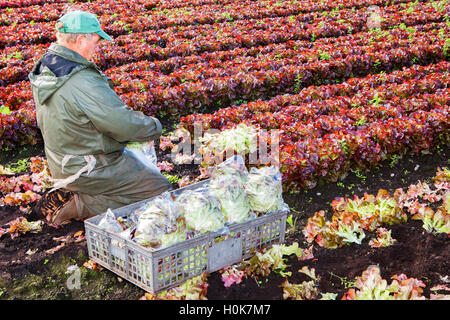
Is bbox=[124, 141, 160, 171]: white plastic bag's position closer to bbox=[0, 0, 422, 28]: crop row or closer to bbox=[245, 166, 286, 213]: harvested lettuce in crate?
bbox=[245, 166, 286, 213]: harvested lettuce in crate

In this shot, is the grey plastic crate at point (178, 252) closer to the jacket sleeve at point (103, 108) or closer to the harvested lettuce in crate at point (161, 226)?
the harvested lettuce in crate at point (161, 226)

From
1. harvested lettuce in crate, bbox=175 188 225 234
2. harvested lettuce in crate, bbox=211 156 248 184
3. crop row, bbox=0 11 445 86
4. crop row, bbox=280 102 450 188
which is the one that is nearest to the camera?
harvested lettuce in crate, bbox=175 188 225 234

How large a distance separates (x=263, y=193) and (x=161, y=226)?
34.5 inches

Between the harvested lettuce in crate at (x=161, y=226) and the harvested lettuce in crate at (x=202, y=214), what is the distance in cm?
7

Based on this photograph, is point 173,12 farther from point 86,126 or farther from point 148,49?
point 86,126

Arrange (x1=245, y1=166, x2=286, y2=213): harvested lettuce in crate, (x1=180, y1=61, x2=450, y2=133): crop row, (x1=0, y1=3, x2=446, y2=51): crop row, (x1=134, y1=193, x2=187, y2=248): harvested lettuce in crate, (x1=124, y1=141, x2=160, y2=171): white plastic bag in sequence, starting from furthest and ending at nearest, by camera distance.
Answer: (x1=0, y1=3, x2=446, y2=51): crop row, (x1=180, y1=61, x2=450, y2=133): crop row, (x1=124, y1=141, x2=160, y2=171): white plastic bag, (x1=245, y1=166, x2=286, y2=213): harvested lettuce in crate, (x1=134, y1=193, x2=187, y2=248): harvested lettuce in crate

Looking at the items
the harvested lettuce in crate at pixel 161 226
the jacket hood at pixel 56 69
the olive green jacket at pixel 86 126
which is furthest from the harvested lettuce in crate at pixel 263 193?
the jacket hood at pixel 56 69

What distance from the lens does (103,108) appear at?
3732mm

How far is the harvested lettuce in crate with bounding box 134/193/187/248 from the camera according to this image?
3.11 metres

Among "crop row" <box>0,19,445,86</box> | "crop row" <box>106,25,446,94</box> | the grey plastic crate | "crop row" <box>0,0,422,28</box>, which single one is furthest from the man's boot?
"crop row" <box>0,0,422,28</box>

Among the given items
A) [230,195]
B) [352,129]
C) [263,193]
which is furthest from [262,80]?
[230,195]

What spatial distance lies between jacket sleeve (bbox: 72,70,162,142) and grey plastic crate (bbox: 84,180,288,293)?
0.65 m

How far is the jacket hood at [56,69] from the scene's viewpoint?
3.79 m

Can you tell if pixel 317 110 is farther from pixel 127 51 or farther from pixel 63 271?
pixel 127 51
